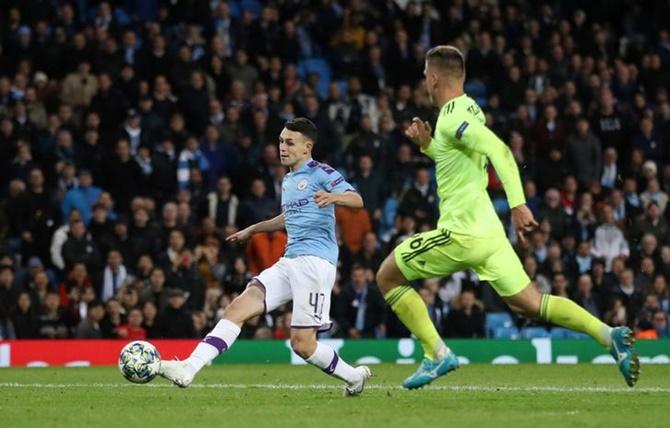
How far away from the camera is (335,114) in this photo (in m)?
23.3

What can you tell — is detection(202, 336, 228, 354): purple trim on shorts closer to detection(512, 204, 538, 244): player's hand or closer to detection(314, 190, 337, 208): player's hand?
detection(314, 190, 337, 208): player's hand

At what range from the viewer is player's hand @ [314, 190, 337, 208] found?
10664 mm

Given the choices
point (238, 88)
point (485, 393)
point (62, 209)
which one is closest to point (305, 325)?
point (485, 393)

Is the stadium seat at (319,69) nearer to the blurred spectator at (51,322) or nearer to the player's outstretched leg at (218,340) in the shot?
the blurred spectator at (51,322)

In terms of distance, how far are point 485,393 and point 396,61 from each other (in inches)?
537

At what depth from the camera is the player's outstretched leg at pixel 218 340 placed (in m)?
10.7

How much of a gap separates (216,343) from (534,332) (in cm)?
1035

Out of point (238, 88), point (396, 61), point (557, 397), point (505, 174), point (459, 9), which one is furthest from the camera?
point (459, 9)

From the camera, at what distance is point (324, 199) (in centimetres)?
1068

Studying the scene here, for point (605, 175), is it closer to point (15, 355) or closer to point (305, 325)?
point (15, 355)

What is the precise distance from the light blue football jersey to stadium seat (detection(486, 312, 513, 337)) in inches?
381

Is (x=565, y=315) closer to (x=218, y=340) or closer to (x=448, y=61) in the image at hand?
(x=448, y=61)

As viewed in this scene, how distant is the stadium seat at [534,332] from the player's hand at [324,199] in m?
10.5

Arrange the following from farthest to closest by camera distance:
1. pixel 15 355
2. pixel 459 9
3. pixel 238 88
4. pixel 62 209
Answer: pixel 459 9 → pixel 238 88 → pixel 62 209 → pixel 15 355
